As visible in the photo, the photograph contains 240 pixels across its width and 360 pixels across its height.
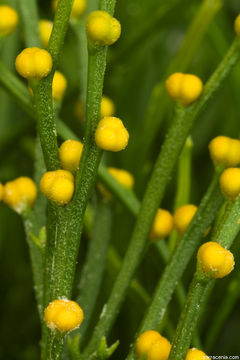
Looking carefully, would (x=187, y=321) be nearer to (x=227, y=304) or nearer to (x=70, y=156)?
(x=70, y=156)

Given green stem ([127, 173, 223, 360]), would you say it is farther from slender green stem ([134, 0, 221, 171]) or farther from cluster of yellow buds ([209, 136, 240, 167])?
slender green stem ([134, 0, 221, 171])

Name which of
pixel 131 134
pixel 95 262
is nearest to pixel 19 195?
pixel 95 262

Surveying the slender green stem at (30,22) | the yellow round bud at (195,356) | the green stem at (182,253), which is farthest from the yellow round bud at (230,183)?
the slender green stem at (30,22)

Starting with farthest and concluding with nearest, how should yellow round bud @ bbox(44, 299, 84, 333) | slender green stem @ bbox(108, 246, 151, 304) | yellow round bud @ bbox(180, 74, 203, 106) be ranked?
slender green stem @ bbox(108, 246, 151, 304) < yellow round bud @ bbox(180, 74, 203, 106) < yellow round bud @ bbox(44, 299, 84, 333)

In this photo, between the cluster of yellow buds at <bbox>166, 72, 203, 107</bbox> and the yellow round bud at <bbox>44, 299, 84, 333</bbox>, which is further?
the cluster of yellow buds at <bbox>166, 72, 203, 107</bbox>

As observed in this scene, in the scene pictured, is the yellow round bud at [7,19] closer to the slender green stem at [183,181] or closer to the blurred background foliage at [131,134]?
the blurred background foliage at [131,134]

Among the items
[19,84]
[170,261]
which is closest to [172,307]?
[170,261]

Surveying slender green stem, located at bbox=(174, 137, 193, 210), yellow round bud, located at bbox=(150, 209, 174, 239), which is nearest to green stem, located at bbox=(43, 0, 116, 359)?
yellow round bud, located at bbox=(150, 209, 174, 239)
